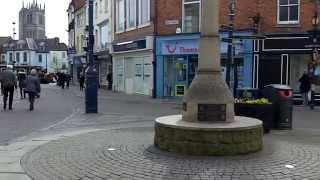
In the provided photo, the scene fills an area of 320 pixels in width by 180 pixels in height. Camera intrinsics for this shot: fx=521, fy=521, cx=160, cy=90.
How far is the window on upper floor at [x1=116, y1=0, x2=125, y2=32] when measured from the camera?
3741cm

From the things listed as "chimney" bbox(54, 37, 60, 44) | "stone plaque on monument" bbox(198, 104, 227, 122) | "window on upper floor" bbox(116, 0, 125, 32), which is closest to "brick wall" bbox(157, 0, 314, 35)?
"window on upper floor" bbox(116, 0, 125, 32)

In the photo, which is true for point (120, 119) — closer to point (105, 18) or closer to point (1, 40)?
point (105, 18)

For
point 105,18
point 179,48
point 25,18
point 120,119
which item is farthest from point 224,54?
point 25,18

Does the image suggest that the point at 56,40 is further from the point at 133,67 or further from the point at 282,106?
the point at 282,106

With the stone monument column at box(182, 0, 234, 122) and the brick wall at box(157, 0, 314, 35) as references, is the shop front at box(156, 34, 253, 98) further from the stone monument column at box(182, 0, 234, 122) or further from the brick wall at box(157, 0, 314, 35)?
the stone monument column at box(182, 0, 234, 122)

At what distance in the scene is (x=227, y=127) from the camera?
880 cm

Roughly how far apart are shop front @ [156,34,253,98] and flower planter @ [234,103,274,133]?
13702 mm

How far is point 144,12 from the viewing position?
32.9 meters

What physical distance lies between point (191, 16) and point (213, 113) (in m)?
19.7

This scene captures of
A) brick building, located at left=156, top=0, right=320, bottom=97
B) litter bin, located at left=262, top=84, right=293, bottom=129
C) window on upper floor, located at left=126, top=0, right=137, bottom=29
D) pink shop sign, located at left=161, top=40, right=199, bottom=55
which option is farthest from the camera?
window on upper floor, located at left=126, top=0, right=137, bottom=29

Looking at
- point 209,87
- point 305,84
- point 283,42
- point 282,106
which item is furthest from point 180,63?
point 209,87

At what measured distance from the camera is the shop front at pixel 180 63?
88.2ft

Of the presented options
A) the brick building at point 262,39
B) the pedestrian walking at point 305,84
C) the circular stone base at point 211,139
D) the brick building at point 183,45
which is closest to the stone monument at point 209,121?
the circular stone base at point 211,139

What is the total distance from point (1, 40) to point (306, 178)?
140 meters
